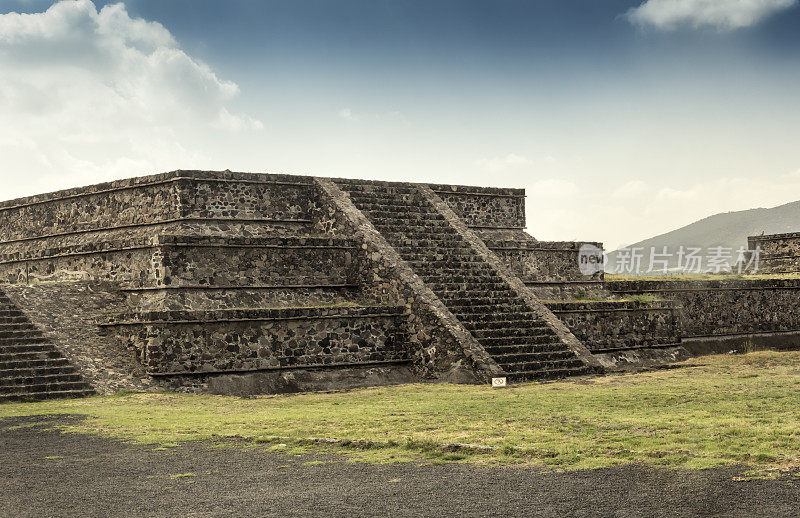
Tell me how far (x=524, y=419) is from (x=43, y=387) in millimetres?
7918

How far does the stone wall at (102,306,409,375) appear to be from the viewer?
15.7 metres

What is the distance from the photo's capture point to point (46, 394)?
14367 mm

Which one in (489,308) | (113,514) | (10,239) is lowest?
(113,514)

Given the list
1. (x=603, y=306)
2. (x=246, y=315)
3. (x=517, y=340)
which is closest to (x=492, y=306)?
(x=517, y=340)

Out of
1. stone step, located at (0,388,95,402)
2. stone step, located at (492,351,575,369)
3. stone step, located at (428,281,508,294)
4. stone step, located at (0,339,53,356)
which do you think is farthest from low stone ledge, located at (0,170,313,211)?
stone step, located at (492,351,575,369)

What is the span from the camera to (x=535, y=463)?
310 inches

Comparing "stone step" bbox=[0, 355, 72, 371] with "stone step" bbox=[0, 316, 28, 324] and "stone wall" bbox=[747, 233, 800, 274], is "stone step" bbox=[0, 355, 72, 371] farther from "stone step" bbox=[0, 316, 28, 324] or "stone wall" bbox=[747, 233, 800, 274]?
"stone wall" bbox=[747, 233, 800, 274]

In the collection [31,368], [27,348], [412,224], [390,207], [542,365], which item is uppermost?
[390,207]

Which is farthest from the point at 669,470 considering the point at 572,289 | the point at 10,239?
the point at 10,239

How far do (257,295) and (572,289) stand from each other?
804cm

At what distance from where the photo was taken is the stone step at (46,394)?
1411 centimetres

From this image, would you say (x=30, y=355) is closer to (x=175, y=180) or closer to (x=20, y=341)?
(x=20, y=341)

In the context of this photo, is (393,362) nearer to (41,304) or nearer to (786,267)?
(41,304)

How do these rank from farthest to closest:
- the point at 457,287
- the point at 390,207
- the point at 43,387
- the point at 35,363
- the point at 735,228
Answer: the point at 735,228
the point at 390,207
the point at 457,287
the point at 35,363
the point at 43,387
